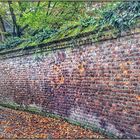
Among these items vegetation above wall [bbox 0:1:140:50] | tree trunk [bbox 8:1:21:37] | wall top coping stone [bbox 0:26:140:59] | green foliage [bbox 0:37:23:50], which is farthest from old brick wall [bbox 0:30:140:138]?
tree trunk [bbox 8:1:21:37]

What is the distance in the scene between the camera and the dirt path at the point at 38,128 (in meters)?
7.54

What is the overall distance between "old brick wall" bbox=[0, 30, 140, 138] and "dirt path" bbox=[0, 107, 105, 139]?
297 millimetres

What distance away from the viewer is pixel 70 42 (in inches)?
319

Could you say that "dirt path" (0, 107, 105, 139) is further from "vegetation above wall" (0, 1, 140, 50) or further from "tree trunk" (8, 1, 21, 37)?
"tree trunk" (8, 1, 21, 37)

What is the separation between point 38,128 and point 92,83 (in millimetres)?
2118

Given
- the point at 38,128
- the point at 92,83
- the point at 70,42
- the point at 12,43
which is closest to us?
the point at 92,83

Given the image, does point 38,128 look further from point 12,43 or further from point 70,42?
point 12,43

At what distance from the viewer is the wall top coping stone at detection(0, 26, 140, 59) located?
6.37m

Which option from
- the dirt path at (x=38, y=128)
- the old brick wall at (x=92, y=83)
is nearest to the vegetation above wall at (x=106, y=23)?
the old brick wall at (x=92, y=83)

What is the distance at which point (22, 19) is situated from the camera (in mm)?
13398

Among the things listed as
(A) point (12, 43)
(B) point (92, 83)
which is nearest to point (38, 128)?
(B) point (92, 83)

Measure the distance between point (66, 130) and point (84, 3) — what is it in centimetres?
691

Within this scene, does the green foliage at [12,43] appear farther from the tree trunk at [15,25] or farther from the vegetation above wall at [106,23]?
the tree trunk at [15,25]

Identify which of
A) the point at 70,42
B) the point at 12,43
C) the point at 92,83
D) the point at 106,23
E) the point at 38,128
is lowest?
the point at 38,128
